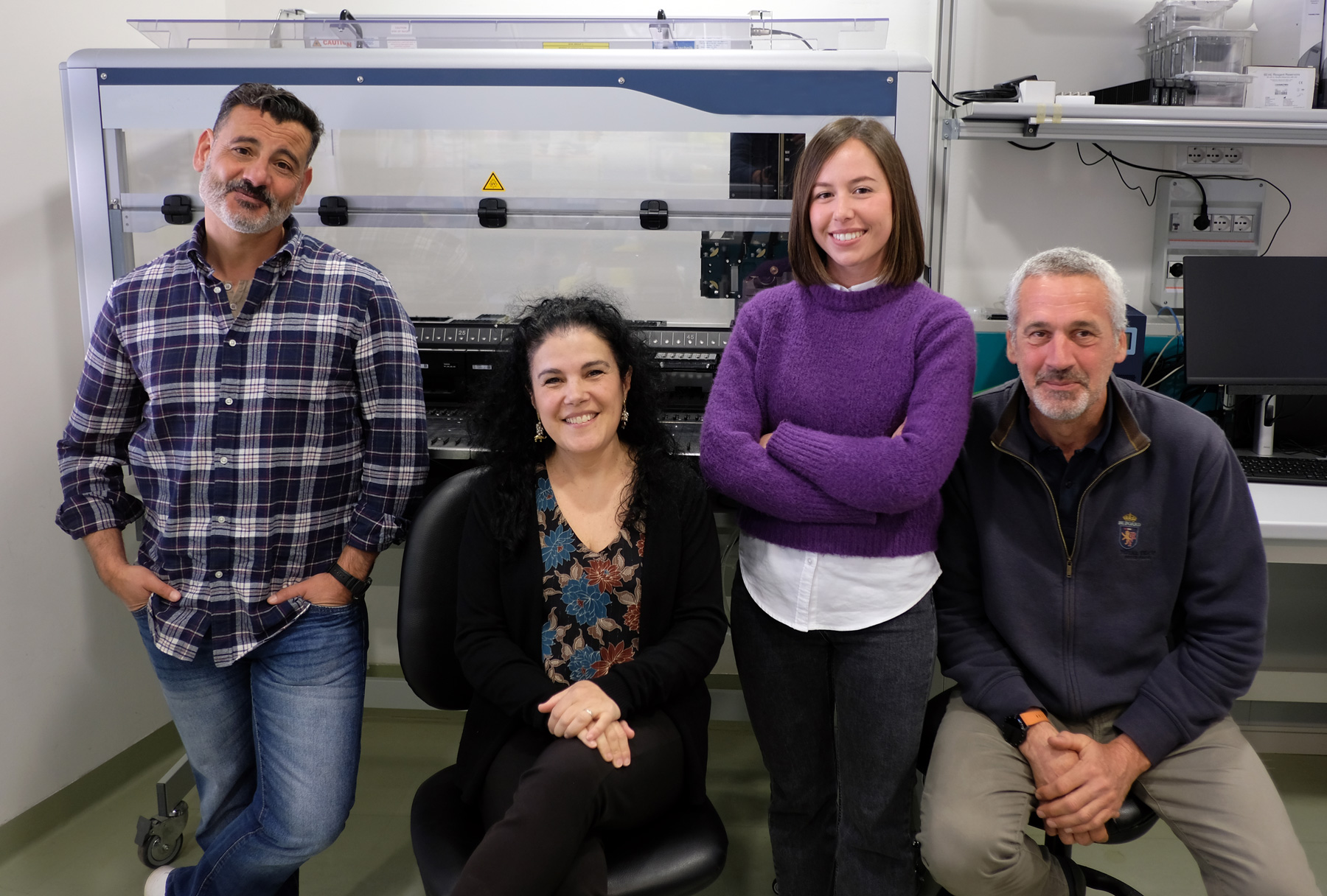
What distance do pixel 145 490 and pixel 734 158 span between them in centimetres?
130

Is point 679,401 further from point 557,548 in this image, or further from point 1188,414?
point 1188,414

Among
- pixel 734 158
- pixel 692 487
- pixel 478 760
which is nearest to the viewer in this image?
pixel 478 760

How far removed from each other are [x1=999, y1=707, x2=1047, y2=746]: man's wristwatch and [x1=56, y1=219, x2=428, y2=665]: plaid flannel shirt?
40.5 inches

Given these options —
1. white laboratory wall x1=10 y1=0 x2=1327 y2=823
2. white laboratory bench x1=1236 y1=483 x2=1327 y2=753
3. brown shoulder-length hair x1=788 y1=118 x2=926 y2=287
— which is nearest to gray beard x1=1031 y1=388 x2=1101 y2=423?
brown shoulder-length hair x1=788 y1=118 x2=926 y2=287

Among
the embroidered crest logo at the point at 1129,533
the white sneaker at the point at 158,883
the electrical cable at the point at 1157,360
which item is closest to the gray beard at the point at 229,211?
the white sneaker at the point at 158,883

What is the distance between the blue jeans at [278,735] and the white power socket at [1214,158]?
2.33 meters

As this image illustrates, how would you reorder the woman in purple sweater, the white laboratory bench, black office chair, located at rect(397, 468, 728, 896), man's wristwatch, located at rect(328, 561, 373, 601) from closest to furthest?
black office chair, located at rect(397, 468, 728, 896), the woman in purple sweater, man's wristwatch, located at rect(328, 561, 373, 601), the white laboratory bench

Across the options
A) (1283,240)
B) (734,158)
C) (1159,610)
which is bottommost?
(1159,610)

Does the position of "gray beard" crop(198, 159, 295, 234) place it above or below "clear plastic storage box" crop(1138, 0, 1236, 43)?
below

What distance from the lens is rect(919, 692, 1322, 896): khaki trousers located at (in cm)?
129

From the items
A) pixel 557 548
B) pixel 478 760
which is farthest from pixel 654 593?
pixel 478 760

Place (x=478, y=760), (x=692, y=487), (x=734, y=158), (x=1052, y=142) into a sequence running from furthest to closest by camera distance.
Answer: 1. (x=1052, y=142)
2. (x=734, y=158)
3. (x=692, y=487)
4. (x=478, y=760)

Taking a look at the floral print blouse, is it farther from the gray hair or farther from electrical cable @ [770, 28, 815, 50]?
electrical cable @ [770, 28, 815, 50]

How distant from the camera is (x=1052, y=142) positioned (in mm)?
2477
